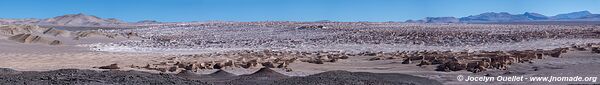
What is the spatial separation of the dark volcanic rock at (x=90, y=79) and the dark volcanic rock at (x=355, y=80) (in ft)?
4.30

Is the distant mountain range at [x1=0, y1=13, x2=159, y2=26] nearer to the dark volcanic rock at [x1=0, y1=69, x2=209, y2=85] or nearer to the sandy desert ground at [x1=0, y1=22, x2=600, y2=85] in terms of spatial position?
the sandy desert ground at [x1=0, y1=22, x2=600, y2=85]

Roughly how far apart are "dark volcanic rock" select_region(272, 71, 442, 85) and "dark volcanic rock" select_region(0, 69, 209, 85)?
1.31 m

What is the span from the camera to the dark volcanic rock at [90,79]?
10125 mm

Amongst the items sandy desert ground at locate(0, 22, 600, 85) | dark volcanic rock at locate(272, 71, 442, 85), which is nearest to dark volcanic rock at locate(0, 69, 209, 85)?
sandy desert ground at locate(0, 22, 600, 85)

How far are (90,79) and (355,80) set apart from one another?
3549mm

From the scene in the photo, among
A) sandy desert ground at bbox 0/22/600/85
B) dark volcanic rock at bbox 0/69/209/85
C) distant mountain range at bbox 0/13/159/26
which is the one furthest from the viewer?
distant mountain range at bbox 0/13/159/26

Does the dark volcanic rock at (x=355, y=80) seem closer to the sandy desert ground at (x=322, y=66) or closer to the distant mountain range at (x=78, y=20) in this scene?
the sandy desert ground at (x=322, y=66)

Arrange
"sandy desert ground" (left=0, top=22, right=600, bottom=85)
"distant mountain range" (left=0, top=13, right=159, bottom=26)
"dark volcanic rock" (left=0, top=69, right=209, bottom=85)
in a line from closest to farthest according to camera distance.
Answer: "dark volcanic rock" (left=0, top=69, right=209, bottom=85)
"sandy desert ground" (left=0, top=22, right=600, bottom=85)
"distant mountain range" (left=0, top=13, right=159, bottom=26)

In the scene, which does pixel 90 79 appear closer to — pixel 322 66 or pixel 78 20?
pixel 322 66

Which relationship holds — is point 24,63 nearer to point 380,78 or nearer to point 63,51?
point 63,51

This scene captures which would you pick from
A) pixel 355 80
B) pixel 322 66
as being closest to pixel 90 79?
pixel 355 80

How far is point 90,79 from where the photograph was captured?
10.5m

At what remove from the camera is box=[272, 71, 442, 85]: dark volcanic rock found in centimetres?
1031

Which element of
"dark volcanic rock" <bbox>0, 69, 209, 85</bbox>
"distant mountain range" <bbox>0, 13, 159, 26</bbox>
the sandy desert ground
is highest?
"dark volcanic rock" <bbox>0, 69, 209, 85</bbox>
